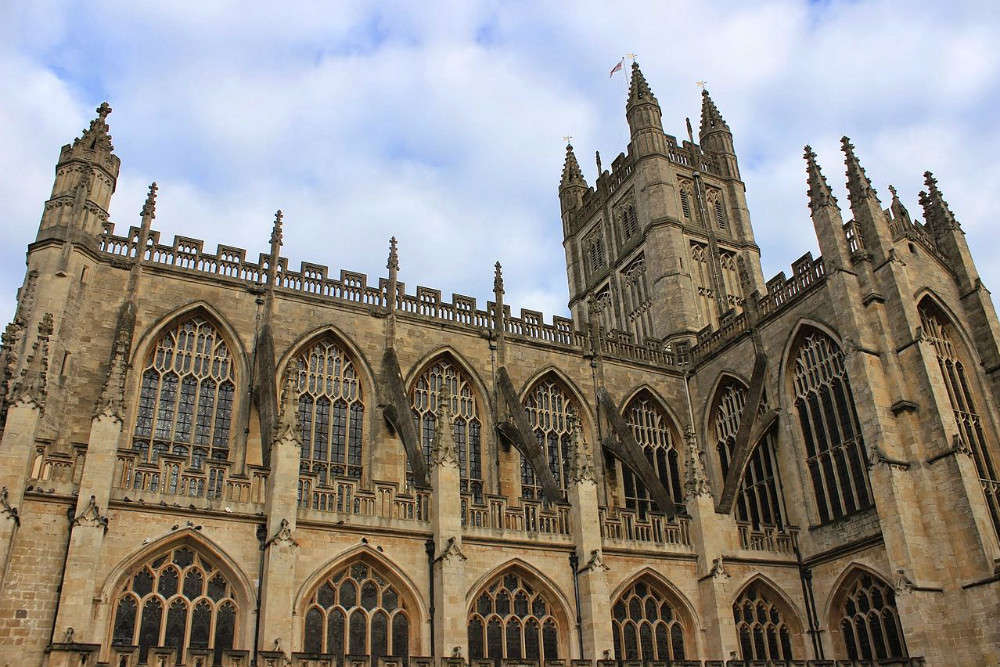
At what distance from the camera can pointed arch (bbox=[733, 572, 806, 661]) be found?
20.2 metres

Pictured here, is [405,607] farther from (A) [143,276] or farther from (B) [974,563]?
(B) [974,563]

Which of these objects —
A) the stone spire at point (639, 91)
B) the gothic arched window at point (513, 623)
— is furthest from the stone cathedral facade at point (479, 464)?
the stone spire at point (639, 91)

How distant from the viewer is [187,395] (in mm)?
20469

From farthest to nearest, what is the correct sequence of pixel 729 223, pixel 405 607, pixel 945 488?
pixel 729 223 < pixel 945 488 < pixel 405 607

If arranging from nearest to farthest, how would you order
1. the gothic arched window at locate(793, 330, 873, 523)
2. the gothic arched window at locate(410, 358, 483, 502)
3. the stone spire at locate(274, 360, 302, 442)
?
the stone spire at locate(274, 360, 302, 442)
the gothic arched window at locate(793, 330, 873, 523)
the gothic arched window at locate(410, 358, 483, 502)

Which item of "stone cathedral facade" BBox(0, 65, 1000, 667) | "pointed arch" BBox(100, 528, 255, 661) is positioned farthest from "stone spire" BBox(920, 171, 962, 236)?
"pointed arch" BBox(100, 528, 255, 661)

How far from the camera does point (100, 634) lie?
47.1ft

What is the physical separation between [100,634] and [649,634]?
1139 centimetres

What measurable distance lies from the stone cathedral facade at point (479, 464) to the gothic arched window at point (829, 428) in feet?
0.22

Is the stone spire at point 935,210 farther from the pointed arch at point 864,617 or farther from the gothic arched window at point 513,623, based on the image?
the gothic arched window at point 513,623

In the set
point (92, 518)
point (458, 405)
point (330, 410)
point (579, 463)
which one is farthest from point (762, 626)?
point (92, 518)

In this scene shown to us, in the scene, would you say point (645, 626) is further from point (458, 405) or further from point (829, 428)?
point (458, 405)

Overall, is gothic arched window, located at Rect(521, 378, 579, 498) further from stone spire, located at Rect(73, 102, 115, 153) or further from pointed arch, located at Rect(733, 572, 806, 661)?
stone spire, located at Rect(73, 102, 115, 153)

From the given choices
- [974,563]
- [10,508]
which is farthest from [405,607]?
[974,563]
